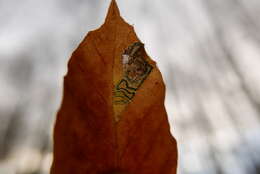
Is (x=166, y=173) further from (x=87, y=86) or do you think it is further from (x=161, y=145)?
(x=87, y=86)

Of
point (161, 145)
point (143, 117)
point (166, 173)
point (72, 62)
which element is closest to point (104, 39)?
point (72, 62)

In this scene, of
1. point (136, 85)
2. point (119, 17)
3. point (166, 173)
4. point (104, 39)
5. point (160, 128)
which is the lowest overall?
point (166, 173)

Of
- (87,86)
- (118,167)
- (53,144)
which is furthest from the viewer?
(87,86)

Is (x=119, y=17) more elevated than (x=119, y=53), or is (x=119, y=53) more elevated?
(x=119, y=17)

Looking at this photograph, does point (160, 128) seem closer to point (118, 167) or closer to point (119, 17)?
point (118, 167)

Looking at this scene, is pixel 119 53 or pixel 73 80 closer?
pixel 73 80

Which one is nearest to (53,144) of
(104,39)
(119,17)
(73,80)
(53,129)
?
(53,129)

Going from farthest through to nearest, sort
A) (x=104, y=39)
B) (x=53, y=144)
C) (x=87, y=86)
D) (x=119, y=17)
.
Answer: (x=119, y=17) → (x=104, y=39) → (x=87, y=86) → (x=53, y=144)
